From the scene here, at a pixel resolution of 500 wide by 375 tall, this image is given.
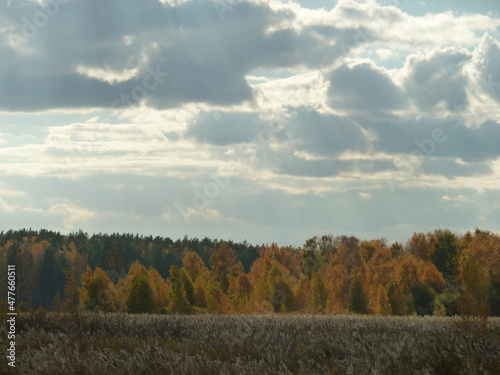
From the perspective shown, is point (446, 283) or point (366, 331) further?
point (446, 283)

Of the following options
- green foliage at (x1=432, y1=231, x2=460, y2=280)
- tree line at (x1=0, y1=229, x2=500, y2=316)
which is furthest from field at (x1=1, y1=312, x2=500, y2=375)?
green foliage at (x1=432, y1=231, x2=460, y2=280)

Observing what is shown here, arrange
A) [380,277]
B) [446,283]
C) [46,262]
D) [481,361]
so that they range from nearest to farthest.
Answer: [481,361]
[446,283]
[380,277]
[46,262]

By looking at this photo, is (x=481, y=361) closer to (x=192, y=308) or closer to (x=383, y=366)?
(x=383, y=366)

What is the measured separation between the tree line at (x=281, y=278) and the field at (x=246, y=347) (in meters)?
2.97

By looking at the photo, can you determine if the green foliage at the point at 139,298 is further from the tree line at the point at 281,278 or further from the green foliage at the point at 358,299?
the green foliage at the point at 358,299

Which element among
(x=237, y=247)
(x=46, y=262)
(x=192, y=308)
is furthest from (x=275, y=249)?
(x=192, y=308)

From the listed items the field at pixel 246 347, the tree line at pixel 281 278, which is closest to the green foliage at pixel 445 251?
the tree line at pixel 281 278

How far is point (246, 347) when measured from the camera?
65.4 ft

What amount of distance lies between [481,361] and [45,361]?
35.9 ft

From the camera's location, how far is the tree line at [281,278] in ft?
190

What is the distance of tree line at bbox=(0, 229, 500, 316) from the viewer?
5803 centimetres

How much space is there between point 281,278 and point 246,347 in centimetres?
5226

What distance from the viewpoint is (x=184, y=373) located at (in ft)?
51.9

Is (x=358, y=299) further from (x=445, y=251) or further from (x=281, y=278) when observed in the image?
(x=445, y=251)
